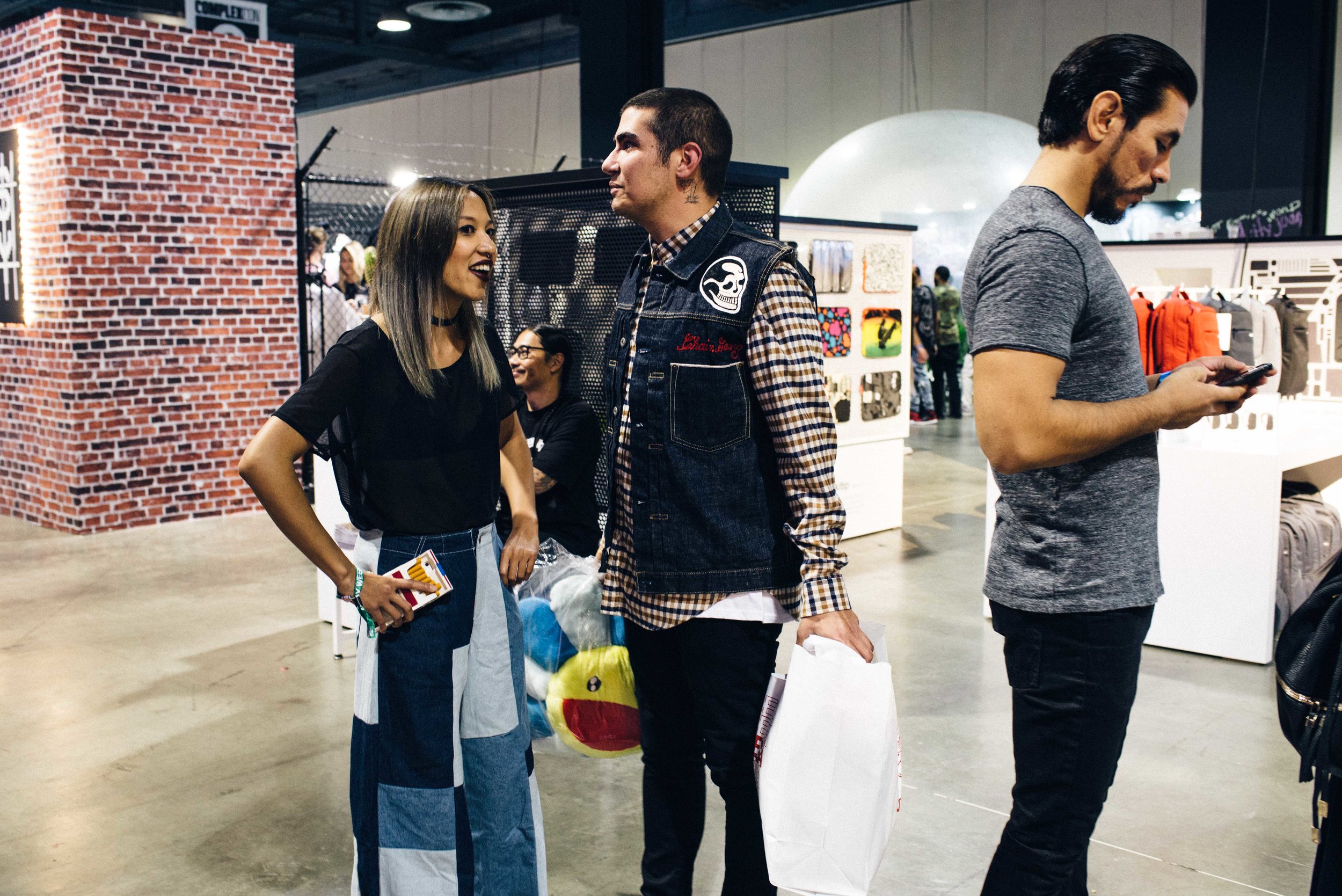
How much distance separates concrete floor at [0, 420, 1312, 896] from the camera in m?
2.79

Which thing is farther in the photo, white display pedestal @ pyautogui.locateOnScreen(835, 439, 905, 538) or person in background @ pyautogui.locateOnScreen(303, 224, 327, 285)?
person in background @ pyautogui.locateOnScreen(303, 224, 327, 285)

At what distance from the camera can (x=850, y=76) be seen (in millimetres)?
14672

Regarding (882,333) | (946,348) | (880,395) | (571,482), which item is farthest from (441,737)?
(946,348)

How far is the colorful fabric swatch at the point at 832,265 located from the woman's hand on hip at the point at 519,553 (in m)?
4.40

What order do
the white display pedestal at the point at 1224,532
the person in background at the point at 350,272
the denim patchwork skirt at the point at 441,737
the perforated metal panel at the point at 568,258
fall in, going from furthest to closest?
the person in background at the point at 350,272, the white display pedestal at the point at 1224,532, the perforated metal panel at the point at 568,258, the denim patchwork skirt at the point at 441,737

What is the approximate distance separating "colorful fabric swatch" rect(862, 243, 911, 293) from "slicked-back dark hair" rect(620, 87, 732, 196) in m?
5.08

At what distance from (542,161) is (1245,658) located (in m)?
15.7

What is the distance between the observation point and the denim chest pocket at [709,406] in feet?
6.07

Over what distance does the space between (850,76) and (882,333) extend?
871 cm

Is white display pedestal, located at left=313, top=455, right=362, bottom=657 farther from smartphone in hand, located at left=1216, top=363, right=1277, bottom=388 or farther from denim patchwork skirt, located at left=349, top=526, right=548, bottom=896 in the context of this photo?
smartphone in hand, located at left=1216, top=363, right=1277, bottom=388

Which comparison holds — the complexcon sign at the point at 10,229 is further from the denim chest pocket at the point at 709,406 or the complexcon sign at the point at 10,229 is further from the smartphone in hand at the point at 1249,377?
the smartphone in hand at the point at 1249,377

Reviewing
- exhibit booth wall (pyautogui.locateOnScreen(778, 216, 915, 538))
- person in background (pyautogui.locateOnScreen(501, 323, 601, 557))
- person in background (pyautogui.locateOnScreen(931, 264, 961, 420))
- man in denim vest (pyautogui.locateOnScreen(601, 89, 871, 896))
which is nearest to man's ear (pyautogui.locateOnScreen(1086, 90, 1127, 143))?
man in denim vest (pyautogui.locateOnScreen(601, 89, 871, 896))

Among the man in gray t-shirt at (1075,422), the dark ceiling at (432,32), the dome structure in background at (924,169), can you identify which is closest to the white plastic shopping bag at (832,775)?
the man in gray t-shirt at (1075,422)

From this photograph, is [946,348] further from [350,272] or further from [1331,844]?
[1331,844]
